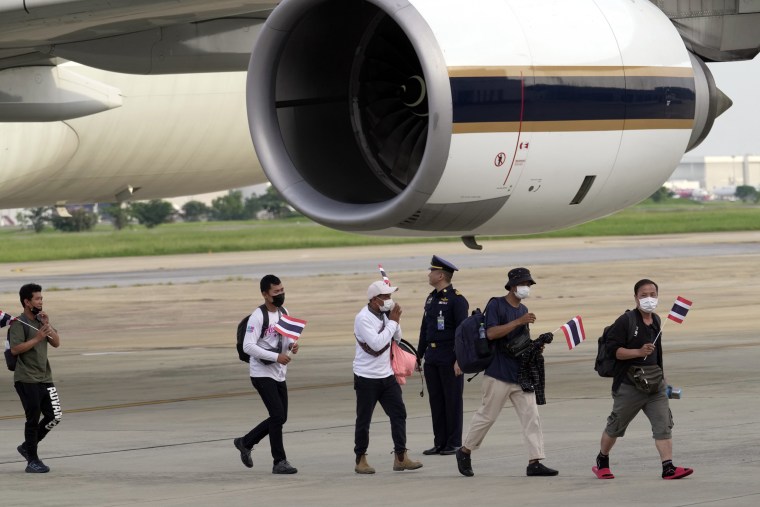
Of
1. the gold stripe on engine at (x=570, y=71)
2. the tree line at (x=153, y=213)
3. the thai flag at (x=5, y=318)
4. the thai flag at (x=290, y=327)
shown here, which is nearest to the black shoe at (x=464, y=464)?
the thai flag at (x=290, y=327)

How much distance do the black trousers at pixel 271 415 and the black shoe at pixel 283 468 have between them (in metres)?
0.07

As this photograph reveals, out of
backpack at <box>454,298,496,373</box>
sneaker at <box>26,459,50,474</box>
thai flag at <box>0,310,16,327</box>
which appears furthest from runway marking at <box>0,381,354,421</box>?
backpack at <box>454,298,496,373</box>

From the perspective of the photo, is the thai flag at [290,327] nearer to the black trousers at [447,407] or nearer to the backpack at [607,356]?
the black trousers at [447,407]

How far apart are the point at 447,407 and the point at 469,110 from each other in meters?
2.90

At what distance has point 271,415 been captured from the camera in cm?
1240

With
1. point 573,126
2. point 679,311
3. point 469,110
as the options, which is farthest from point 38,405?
point 679,311

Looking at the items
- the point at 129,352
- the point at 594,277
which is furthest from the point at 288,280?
the point at 129,352

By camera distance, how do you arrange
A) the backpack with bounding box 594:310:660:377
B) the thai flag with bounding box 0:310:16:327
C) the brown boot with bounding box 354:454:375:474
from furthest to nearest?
the thai flag with bounding box 0:310:16:327, the brown boot with bounding box 354:454:375:474, the backpack with bounding box 594:310:660:377

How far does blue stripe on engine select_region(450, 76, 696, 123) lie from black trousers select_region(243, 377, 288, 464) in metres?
2.77

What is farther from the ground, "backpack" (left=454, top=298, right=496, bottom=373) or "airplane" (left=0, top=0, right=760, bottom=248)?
"airplane" (left=0, top=0, right=760, bottom=248)

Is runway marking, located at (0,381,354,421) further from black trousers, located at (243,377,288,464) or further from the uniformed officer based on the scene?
the uniformed officer

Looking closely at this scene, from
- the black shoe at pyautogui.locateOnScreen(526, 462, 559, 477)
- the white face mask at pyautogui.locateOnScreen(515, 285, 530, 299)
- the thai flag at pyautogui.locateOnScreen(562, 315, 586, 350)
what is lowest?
the black shoe at pyautogui.locateOnScreen(526, 462, 559, 477)

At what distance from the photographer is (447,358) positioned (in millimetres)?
13234

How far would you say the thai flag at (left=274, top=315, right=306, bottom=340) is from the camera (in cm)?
1215
